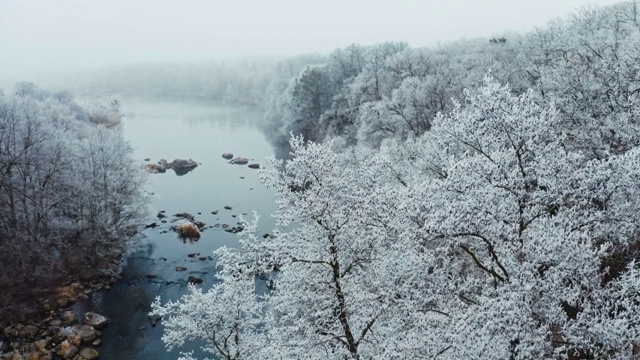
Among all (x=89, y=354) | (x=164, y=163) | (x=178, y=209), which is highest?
(x=164, y=163)

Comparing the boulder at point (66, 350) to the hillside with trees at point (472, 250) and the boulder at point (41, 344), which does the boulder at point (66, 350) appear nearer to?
the boulder at point (41, 344)

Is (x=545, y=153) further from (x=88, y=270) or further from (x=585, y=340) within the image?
(x=88, y=270)

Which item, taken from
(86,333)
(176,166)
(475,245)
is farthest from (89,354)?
(176,166)

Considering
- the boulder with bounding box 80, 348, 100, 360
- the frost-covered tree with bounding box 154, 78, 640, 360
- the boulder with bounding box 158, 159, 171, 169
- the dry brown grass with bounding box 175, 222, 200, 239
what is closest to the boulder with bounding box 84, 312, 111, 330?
the boulder with bounding box 80, 348, 100, 360

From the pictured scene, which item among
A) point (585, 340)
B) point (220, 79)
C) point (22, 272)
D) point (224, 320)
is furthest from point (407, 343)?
point (220, 79)

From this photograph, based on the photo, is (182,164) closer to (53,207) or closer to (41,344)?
(53,207)

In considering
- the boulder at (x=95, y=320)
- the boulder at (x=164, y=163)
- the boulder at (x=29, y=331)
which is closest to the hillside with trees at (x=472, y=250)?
the boulder at (x=95, y=320)
